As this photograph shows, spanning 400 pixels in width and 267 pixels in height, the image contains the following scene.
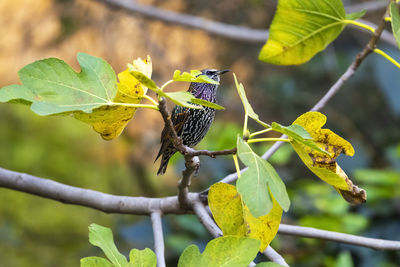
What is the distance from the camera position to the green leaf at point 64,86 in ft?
1.70

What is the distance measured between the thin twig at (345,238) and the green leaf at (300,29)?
31 cm

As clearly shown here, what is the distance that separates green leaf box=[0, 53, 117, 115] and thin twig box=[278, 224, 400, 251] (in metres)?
0.45

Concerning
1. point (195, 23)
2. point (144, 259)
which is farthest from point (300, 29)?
point (195, 23)

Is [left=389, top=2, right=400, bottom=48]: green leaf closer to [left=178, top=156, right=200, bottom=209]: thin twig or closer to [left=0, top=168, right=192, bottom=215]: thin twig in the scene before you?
[left=178, top=156, right=200, bottom=209]: thin twig

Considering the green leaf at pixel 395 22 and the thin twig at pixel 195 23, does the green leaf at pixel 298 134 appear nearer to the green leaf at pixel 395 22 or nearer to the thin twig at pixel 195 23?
the green leaf at pixel 395 22

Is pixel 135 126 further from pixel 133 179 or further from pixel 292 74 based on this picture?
pixel 292 74

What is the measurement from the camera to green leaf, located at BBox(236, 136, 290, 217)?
18.9 inches

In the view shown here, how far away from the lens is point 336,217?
1.49 m

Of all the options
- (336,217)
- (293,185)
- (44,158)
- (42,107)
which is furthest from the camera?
(44,158)

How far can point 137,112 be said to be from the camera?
8.11 ft

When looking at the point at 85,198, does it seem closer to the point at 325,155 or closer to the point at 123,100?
the point at 123,100

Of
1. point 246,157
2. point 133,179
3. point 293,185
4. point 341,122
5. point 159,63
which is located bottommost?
point 133,179

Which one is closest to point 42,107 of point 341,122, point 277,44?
point 277,44

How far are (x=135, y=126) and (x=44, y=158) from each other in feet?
2.09
